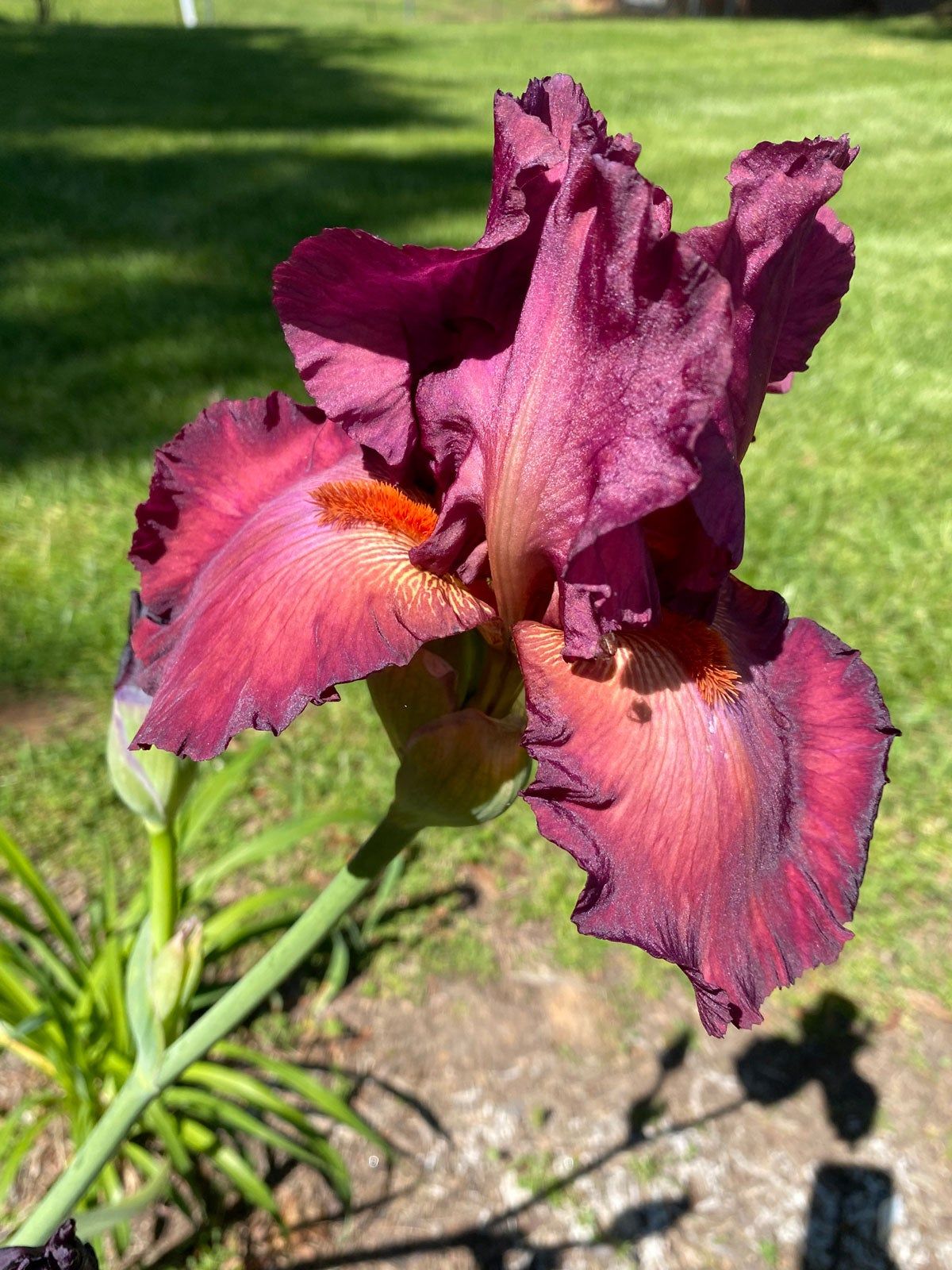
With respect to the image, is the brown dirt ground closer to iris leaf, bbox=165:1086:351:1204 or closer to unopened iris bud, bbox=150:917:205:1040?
→ iris leaf, bbox=165:1086:351:1204

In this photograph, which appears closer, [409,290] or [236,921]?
[409,290]

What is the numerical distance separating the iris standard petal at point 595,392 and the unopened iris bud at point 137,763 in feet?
1.76

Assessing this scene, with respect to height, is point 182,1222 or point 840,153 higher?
point 840,153

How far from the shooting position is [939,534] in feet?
12.0

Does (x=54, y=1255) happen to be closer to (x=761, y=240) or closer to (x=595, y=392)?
(x=595, y=392)

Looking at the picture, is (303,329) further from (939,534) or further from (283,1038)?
(939,534)

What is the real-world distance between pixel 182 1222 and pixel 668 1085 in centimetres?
100

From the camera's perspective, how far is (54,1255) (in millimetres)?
897

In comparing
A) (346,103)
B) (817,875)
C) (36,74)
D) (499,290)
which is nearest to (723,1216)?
(817,875)

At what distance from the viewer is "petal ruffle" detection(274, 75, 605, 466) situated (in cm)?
82

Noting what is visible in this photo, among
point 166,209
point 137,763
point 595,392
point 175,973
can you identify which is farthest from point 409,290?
point 166,209

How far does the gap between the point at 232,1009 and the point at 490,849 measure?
1470 mm

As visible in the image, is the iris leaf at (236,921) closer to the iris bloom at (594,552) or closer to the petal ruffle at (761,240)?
the iris bloom at (594,552)

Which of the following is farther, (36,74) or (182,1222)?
(36,74)
